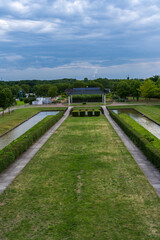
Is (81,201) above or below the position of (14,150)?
below

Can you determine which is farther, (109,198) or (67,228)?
(109,198)

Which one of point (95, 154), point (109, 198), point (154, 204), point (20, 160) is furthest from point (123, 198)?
point (20, 160)

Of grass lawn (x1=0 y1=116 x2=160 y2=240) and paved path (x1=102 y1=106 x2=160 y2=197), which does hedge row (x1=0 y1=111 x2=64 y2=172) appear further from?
paved path (x1=102 y1=106 x2=160 y2=197)

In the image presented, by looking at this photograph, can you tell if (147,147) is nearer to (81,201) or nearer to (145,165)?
(145,165)

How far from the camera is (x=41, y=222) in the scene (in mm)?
8047

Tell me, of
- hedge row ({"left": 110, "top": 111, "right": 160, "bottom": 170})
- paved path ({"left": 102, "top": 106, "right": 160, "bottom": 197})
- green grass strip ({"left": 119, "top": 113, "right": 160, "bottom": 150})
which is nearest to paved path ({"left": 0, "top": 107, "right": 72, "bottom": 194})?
paved path ({"left": 102, "top": 106, "right": 160, "bottom": 197})

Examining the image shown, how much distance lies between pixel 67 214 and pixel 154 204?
3625 mm

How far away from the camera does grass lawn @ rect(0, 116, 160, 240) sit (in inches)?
294

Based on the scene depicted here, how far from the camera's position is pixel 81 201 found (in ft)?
31.0

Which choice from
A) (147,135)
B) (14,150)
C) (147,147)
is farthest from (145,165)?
(14,150)

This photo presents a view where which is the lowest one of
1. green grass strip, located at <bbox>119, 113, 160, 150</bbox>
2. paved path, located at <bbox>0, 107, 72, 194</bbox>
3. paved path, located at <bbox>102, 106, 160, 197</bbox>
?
paved path, located at <bbox>0, 107, 72, 194</bbox>

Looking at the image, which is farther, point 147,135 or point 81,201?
point 147,135

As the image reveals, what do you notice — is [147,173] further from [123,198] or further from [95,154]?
[95,154]

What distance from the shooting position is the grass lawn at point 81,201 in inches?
294
